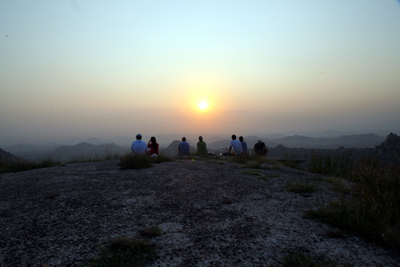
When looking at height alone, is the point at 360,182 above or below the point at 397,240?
A: above

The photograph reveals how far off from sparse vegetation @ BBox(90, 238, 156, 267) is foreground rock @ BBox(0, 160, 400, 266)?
12cm

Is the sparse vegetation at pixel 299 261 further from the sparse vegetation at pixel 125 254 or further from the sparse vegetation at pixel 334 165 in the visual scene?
the sparse vegetation at pixel 334 165

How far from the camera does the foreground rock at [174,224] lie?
2.42 metres

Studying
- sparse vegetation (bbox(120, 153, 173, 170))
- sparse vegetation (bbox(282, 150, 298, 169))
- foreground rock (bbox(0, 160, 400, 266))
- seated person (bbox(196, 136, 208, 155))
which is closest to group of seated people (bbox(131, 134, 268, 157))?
seated person (bbox(196, 136, 208, 155))

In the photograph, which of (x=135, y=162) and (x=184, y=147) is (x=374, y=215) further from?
(x=184, y=147)

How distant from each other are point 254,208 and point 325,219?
114 centimetres

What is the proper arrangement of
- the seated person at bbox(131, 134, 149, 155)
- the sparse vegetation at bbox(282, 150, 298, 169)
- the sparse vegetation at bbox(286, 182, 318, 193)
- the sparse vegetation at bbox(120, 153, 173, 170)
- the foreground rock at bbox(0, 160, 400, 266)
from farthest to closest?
1. the sparse vegetation at bbox(282, 150, 298, 169)
2. the seated person at bbox(131, 134, 149, 155)
3. the sparse vegetation at bbox(120, 153, 173, 170)
4. the sparse vegetation at bbox(286, 182, 318, 193)
5. the foreground rock at bbox(0, 160, 400, 266)

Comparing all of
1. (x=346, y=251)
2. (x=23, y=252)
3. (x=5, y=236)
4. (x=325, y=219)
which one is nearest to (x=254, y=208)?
(x=325, y=219)

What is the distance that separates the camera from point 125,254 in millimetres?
2383

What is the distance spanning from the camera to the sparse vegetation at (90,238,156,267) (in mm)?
2225

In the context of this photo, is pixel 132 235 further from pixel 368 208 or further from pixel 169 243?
pixel 368 208

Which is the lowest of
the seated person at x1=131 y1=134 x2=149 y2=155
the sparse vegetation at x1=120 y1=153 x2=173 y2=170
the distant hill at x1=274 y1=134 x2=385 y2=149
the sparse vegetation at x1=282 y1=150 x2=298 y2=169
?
the distant hill at x1=274 y1=134 x2=385 y2=149

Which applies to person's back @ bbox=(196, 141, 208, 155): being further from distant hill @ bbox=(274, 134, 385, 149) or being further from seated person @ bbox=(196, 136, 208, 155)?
distant hill @ bbox=(274, 134, 385, 149)

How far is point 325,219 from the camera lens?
10.7ft
